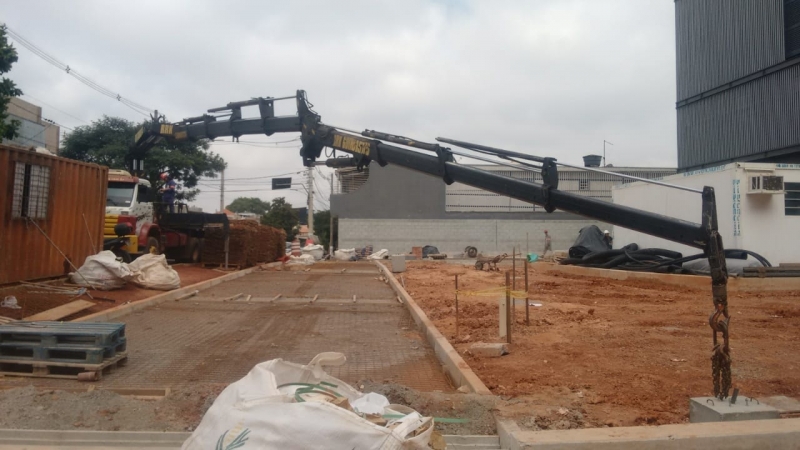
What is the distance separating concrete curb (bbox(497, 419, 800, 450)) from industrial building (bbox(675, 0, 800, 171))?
20090mm

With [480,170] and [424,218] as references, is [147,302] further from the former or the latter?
[424,218]

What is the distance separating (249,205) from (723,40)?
92469 millimetres

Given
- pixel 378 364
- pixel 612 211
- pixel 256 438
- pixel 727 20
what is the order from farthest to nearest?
pixel 727 20 → pixel 378 364 → pixel 612 211 → pixel 256 438

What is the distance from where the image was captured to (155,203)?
21125 millimetres

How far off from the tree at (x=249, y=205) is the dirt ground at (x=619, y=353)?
96.1 metres

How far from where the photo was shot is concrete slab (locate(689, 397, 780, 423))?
14.4ft

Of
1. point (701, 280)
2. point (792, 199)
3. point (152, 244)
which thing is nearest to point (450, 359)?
point (701, 280)

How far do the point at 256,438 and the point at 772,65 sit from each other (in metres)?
23.9

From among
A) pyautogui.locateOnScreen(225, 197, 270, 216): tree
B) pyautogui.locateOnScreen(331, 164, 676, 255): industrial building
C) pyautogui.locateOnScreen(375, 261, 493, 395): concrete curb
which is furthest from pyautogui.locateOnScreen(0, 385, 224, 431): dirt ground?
pyautogui.locateOnScreen(225, 197, 270, 216): tree

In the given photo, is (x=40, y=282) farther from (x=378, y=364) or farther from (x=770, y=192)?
(x=770, y=192)

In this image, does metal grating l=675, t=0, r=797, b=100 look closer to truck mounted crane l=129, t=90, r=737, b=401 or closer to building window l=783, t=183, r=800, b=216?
building window l=783, t=183, r=800, b=216

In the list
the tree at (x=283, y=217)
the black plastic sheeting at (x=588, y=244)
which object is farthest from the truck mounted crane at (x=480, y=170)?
the tree at (x=283, y=217)

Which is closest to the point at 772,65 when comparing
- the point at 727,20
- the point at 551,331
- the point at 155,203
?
the point at 727,20

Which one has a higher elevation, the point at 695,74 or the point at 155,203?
the point at 695,74
